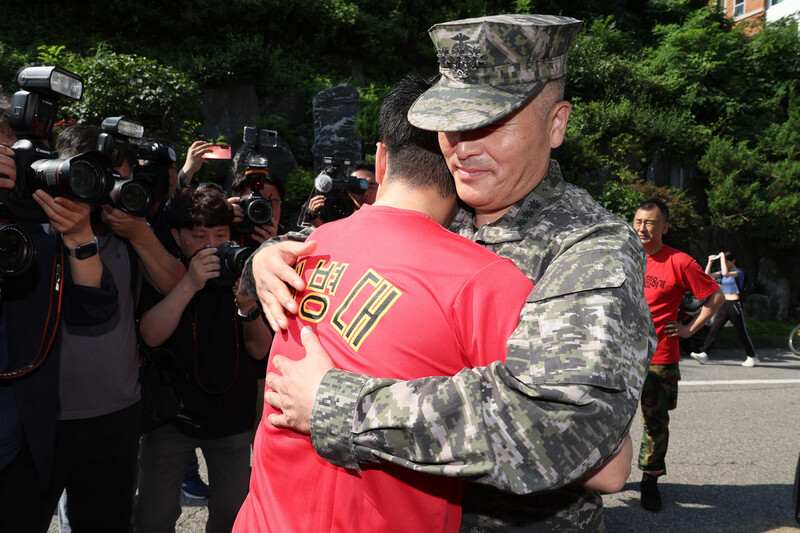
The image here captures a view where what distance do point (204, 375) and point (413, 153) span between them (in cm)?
195

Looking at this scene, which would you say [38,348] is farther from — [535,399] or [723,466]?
[723,466]

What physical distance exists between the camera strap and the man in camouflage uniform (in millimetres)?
1163

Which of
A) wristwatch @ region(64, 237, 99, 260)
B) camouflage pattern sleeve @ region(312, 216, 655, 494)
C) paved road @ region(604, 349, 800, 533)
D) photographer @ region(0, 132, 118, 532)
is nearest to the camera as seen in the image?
camouflage pattern sleeve @ region(312, 216, 655, 494)

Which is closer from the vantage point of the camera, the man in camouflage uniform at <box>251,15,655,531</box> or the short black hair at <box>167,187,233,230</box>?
the man in camouflage uniform at <box>251,15,655,531</box>

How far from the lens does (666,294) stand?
4.60m

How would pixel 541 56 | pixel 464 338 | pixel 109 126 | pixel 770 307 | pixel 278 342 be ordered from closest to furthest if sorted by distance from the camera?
pixel 464 338 < pixel 541 56 < pixel 278 342 < pixel 109 126 < pixel 770 307

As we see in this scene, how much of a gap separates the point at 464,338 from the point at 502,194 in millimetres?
430

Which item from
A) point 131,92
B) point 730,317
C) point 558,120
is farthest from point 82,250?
point 730,317

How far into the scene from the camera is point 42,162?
6.41 feet

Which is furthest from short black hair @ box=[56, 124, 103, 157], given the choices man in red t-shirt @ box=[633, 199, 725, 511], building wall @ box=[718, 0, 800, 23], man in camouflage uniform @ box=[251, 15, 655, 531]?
building wall @ box=[718, 0, 800, 23]

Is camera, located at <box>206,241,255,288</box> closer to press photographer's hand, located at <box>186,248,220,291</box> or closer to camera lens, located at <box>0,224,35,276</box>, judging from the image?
press photographer's hand, located at <box>186,248,220,291</box>

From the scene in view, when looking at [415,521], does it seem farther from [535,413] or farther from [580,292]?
[580,292]

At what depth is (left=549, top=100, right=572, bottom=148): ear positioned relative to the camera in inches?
54.6

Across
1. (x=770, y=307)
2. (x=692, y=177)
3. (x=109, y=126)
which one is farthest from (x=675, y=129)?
(x=109, y=126)
